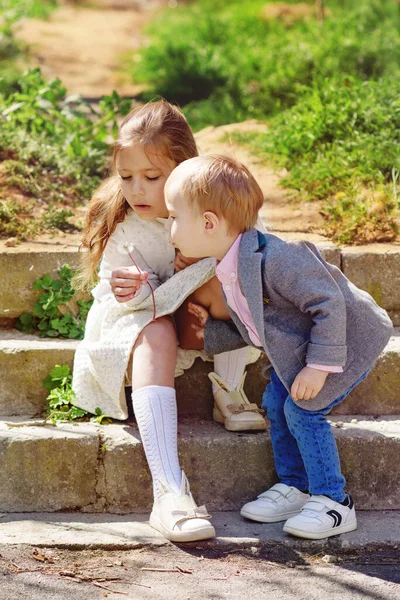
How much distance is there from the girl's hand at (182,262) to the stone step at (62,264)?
24.1 inches

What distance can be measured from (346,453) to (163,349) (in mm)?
738

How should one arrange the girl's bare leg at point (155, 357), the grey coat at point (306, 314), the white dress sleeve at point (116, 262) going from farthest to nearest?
the white dress sleeve at point (116, 262) < the girl's bare leg at point (155, 357) < the grey coat at point (306, 314)

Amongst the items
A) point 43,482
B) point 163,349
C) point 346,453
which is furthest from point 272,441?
point 43,482

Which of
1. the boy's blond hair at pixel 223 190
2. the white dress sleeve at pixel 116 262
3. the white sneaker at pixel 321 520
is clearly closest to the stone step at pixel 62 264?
the white dress sleeve at pixel 116 262

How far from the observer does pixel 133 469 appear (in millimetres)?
2980

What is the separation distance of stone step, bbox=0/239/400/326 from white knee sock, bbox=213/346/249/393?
0.64 metres

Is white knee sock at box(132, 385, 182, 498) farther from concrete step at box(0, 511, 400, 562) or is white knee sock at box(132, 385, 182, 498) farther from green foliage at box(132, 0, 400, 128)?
green foliage at box(132, 0, 400, 128)

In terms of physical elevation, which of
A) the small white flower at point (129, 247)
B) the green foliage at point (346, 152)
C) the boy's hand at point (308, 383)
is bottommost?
the boy's hand at point (308, 383)

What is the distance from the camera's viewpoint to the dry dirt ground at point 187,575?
2.45 meters

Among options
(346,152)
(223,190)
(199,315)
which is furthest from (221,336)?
(346,152)

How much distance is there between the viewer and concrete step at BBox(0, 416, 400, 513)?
9.79ft

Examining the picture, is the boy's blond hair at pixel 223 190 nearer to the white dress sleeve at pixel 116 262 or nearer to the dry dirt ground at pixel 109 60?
the white dress sleeve at pixel 116 262

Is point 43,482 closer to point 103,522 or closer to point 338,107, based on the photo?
point 103,522

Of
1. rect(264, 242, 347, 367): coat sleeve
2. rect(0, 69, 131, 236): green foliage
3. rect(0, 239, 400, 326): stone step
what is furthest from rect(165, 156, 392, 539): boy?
rect(0, 69, 131, 236): green foliage
